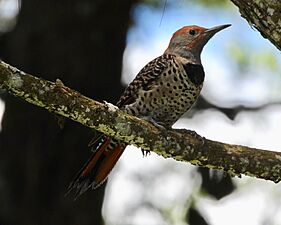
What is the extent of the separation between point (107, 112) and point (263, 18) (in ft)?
2.26

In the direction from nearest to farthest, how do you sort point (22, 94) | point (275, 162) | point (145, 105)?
1. point (22, 94)
2. point (275, 162)
3. point (145, 105)

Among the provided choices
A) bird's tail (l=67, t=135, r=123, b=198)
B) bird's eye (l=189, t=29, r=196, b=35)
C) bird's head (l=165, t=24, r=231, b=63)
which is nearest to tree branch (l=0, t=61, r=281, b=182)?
bird's tail (l=67, t=135, r=123, b=198)

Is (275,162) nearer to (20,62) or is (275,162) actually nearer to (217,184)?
(217,184)

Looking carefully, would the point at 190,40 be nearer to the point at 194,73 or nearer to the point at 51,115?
the point at 194,73

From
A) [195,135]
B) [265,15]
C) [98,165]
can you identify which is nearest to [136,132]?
[195,135]

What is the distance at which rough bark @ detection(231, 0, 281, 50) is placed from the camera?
3.04m

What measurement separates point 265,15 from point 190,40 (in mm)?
2064

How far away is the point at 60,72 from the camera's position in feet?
16.7

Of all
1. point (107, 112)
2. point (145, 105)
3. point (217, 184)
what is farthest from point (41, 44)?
point (107, 112)

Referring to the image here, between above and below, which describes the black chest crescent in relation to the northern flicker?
above

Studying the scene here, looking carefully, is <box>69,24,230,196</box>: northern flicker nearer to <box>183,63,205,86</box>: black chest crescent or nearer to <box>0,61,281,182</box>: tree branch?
<box>183,63,205,86</box>: black chest crescent

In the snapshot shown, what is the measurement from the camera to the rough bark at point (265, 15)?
3.04 meters

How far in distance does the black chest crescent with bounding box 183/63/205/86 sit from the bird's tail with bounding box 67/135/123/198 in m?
0.57

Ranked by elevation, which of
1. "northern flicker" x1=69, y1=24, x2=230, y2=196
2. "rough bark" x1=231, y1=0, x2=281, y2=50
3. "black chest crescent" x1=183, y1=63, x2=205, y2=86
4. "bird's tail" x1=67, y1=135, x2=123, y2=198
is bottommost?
"bird's tail" x1=67, y1=135, x2=123, y2=198
